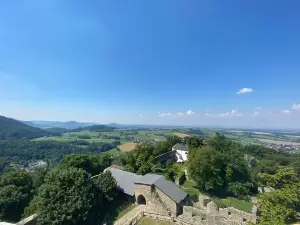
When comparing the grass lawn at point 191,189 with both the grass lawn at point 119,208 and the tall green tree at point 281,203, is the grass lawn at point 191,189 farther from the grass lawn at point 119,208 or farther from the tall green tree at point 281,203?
the tall green tree at point 281,203

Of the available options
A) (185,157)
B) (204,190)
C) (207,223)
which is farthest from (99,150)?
(207,223)

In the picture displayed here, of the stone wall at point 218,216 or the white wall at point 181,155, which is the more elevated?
the white wall at point 181,155

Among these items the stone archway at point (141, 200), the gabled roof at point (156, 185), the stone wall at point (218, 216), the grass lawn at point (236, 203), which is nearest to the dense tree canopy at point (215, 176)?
the grass lawn at point (236, 203)

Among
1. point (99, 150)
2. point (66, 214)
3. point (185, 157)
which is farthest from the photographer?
point (99, 150)

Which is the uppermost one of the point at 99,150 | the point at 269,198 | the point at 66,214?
the point at 269,198

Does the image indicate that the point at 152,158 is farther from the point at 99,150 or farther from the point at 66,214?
the point at 99,150
